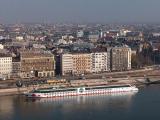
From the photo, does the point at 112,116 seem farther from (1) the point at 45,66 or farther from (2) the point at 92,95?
(1) the point at 45,66

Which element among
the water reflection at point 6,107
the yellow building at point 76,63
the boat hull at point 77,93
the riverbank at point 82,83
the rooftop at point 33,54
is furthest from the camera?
the yellow building at point 76,63

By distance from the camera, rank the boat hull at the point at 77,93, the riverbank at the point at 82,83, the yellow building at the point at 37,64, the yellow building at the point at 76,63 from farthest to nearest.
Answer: the yellow building at the point at 76,63, the yellow building at the point at 37,64, the riverbank at the point at 82,83, the boat hull at the point at 77,93

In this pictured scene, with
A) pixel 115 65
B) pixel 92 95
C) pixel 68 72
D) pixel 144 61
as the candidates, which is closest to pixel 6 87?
pixel 92 95

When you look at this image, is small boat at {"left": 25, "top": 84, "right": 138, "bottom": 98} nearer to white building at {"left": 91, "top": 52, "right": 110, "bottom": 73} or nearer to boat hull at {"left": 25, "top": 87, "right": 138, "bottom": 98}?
boat hull at {"left": 25, "top": 87, "right": 138, "bottom": 98}

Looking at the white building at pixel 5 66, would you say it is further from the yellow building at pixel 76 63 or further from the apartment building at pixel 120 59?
the apartment building at pixel 120 59

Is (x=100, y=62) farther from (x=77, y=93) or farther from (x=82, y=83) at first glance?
(x=77, y=93)

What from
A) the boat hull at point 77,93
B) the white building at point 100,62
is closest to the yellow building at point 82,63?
the white building at point 100,62

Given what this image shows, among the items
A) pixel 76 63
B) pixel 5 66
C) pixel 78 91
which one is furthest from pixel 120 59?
pixel 78 91
